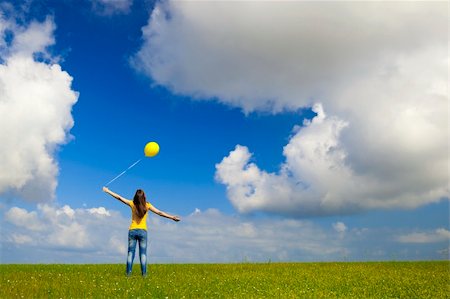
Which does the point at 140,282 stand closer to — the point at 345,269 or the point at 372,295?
the point at 372,295

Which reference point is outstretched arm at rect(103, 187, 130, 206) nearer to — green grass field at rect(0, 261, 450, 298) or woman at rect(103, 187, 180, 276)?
woman at rect(103, 187, 180, 276)

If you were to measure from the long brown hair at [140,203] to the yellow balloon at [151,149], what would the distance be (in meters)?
1.63

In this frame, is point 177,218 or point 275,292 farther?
point 177,218

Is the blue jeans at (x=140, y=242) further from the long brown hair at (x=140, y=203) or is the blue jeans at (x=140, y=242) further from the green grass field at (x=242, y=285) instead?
the green grass field at (x=242, y=285)

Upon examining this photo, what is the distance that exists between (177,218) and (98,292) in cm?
524

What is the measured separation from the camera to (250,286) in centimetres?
1648

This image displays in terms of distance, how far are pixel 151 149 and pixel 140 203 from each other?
2.28 metres

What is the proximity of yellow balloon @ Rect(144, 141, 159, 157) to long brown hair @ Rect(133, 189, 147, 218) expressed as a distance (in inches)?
64.1

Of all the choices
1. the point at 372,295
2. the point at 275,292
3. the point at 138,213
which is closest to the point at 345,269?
the point at 372,295

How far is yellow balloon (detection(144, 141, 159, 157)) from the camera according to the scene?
19078 millimetres

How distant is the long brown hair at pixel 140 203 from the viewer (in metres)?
18.2

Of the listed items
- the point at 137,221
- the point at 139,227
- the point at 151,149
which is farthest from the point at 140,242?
the point at 151,149

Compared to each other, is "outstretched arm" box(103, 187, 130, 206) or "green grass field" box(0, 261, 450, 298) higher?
"outstretched arm" box(103, 187, 130, 206)

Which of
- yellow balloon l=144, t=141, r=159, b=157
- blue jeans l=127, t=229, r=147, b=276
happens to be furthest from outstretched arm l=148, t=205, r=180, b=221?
yellow balloon l=144, t=141, r=159, b=157
